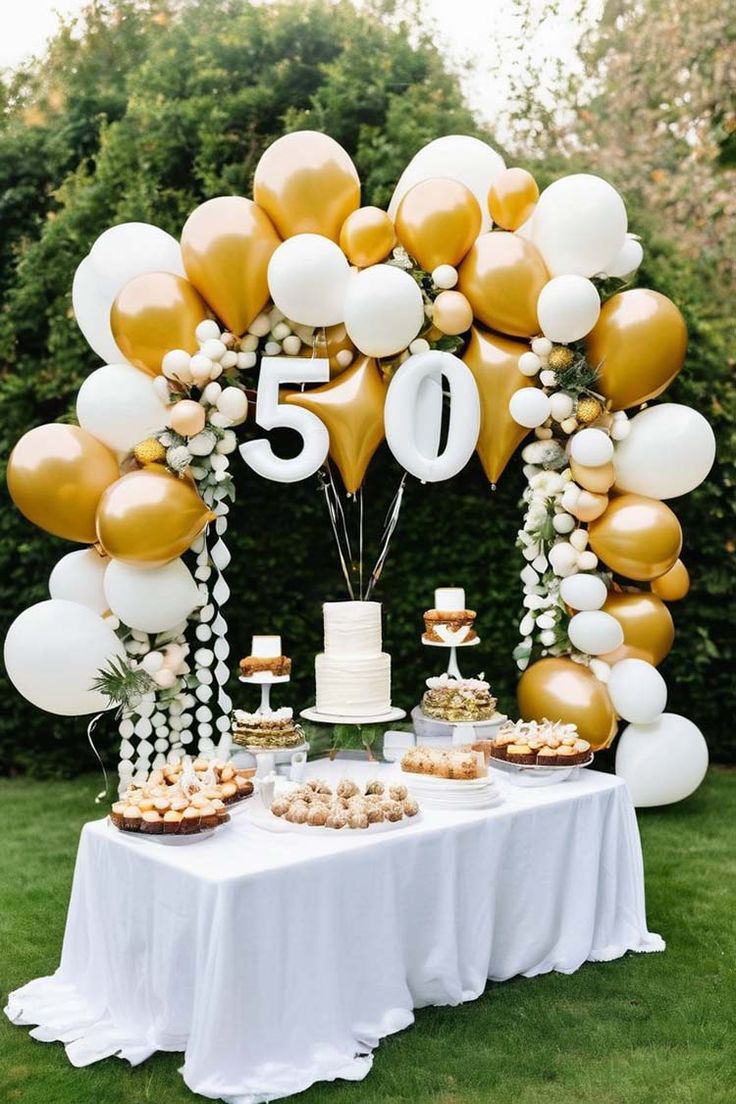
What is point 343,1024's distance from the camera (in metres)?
3.10

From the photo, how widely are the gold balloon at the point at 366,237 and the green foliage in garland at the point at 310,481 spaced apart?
1.80 meters

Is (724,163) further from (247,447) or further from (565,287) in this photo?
(247,447)

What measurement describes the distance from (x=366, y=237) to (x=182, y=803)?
2271 mm

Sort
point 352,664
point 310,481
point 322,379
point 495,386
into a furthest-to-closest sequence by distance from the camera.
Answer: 1. point 310,481
2. point 495,386
3. point 322,379
4. point 352,664

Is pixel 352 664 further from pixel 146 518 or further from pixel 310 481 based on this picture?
pixel 310 481

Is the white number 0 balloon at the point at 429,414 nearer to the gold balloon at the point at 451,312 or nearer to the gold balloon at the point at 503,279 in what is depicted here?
the gold balloon at the point at 451,312

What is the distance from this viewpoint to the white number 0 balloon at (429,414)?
4363 millimetres

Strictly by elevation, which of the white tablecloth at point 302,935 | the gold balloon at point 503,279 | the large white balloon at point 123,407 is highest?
the gold balloon at point 503,279

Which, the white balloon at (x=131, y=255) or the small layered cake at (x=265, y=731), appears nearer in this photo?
the small layered cake at (x=265, y=731)

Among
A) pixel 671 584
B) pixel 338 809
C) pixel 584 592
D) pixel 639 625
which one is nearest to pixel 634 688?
pixel 639 625

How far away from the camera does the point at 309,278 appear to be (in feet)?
13.7

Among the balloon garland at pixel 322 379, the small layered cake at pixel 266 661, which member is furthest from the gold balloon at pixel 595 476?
the small layered cake at pixel 266 661

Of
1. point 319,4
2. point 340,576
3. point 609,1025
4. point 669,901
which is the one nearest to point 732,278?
point 319,4

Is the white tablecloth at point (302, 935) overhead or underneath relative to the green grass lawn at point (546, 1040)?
overhead
